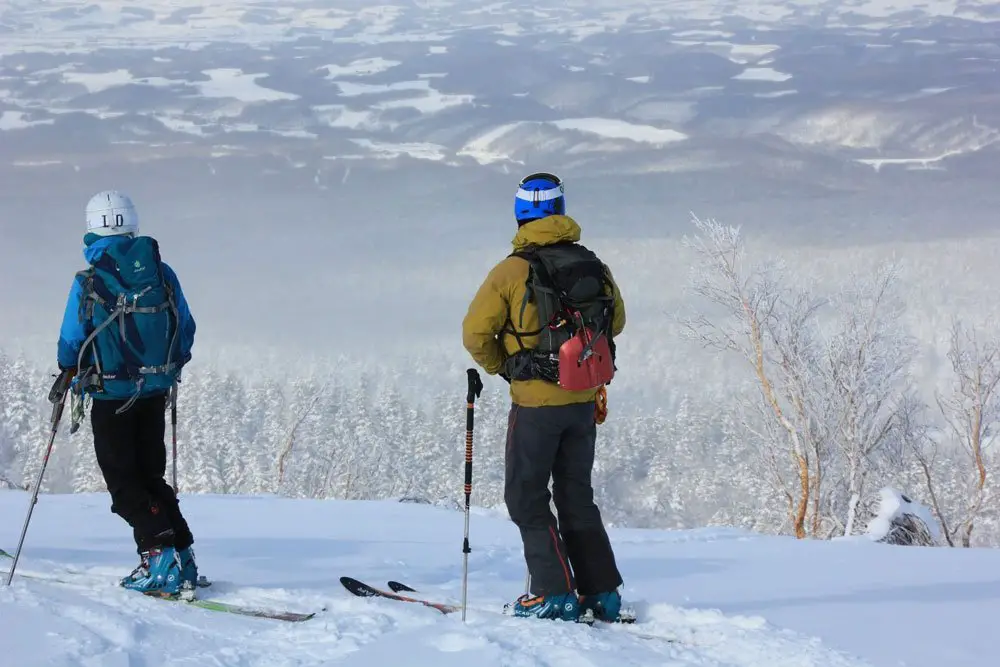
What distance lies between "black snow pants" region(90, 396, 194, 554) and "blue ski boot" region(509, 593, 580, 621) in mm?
2400

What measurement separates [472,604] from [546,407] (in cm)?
162

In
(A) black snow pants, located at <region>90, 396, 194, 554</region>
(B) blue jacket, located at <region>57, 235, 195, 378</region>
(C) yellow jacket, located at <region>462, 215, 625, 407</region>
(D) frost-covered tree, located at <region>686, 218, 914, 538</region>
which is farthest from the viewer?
(D) frost-covered tree, located at <region>686, 218, 914, 538</region>

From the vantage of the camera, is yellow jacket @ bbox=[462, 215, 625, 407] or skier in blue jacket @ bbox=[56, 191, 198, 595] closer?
yellow jacket @ bbox=[462, 215, 625, 407]

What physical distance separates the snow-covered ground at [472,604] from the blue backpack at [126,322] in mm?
1306

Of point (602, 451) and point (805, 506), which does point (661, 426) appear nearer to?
point (602, 451)

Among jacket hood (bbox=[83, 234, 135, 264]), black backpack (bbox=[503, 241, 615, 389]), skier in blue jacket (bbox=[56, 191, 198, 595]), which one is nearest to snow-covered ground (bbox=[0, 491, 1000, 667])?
skier in blue jacket (bbox=[56, 191, 198, 595])

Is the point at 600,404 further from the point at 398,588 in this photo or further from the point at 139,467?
the point at 139,467

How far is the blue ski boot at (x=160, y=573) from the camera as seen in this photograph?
5.48m

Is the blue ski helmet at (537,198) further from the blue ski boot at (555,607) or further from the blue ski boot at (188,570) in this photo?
the blue ski boot at (188,570)

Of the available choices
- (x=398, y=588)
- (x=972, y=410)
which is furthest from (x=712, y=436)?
(x=398, y=588)

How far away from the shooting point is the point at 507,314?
483 cm

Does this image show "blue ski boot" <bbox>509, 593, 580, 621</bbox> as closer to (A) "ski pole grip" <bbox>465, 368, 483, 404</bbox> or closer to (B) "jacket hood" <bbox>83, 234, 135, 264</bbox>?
(A) "ski pole grip" <bbox>465, 368, 483, 404</bbox>

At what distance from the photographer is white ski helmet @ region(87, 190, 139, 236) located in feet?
17.5

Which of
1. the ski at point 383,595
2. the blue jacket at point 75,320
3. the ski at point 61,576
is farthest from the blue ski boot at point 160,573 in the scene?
the blue jacket at point 75,320
